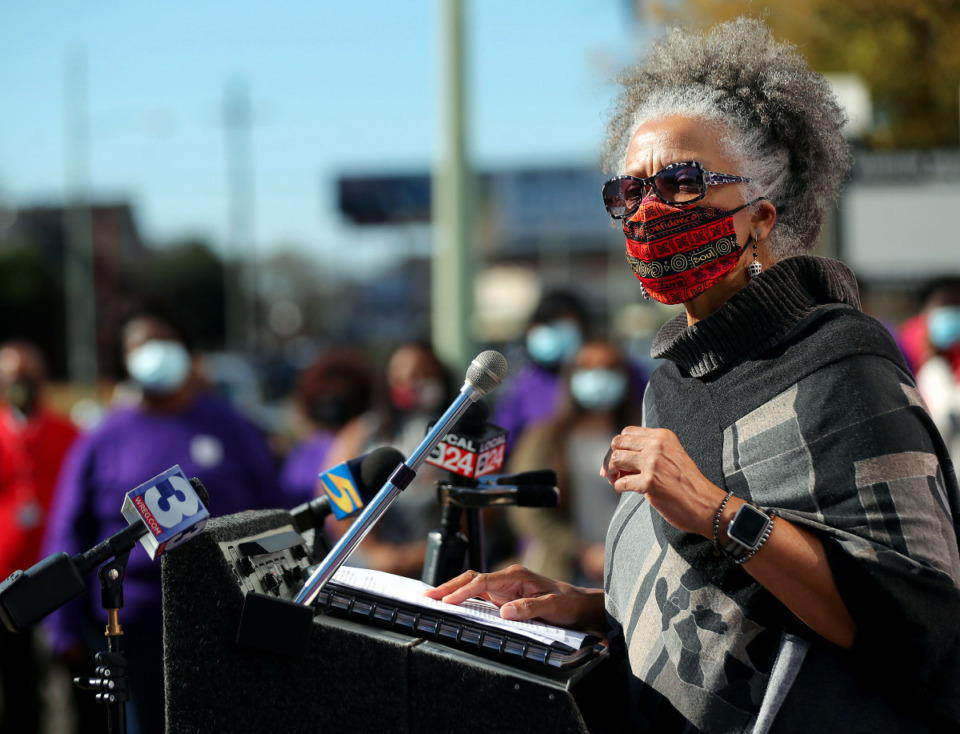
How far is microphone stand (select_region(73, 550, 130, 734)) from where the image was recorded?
175cm

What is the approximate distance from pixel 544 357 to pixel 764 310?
4.97 m

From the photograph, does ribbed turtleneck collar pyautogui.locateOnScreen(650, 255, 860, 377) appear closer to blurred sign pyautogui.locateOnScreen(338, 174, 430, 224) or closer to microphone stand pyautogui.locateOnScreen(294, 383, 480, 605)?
microphone stand pyautogui.locateOnScreen(294, 383, 480, 605)

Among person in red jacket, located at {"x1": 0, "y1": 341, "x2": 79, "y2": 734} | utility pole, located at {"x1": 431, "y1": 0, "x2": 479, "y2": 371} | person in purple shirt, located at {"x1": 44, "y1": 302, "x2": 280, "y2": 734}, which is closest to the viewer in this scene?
person in purple shirt, located at {"x1": 44, "y1": 302, "x2": 280, "y2": 734}

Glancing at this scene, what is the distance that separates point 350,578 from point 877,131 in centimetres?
902

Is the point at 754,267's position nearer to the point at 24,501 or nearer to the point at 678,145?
the point at 678,145

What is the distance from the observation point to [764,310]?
6.04 feet

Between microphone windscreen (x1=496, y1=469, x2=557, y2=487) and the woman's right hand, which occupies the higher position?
microphone windscreen (x1=496, y1=469, x2=557, y2=487)

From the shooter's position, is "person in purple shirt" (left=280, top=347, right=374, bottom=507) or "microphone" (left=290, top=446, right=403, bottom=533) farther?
"person in purple shirt" (left=280, top=347, right=374, bottom=507)

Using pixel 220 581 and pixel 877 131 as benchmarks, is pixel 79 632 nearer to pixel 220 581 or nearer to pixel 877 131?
pixel 220 581

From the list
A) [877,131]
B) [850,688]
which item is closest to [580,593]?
[850,688]


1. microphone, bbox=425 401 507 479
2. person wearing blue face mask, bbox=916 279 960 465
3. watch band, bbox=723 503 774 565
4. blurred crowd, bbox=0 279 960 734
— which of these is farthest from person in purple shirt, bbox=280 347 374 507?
watch band, bbox=723 503 774 565

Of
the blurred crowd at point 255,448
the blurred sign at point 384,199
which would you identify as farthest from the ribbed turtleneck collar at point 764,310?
the blurred sign at point 384,199

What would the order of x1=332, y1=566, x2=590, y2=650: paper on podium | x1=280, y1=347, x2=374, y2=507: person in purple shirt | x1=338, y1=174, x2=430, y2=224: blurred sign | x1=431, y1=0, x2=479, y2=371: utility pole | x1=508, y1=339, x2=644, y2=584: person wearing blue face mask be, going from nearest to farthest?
x1=332, y1=566, x2=590, y2=650: paper on podium → x1=508, y1=339, x2=644, y2=584: person wearing blue face mask → x1=280, y1=347, x2=374, y2=507: person in purple shirt → x1=431, y1=0, x2=479, y2=371: utility pole → x1=338, y1=174, x2=430, y2=224: blurred sign

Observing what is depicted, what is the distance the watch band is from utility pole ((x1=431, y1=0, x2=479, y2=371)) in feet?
17.4
